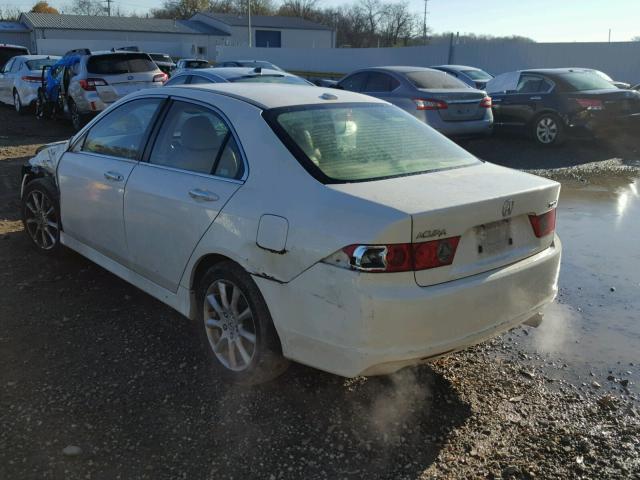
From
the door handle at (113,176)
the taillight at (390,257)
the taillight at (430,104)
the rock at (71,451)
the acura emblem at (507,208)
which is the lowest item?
the rock at (71,451)

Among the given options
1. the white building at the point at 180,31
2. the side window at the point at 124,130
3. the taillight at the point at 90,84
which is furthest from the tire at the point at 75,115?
the white building at the point at 180,31

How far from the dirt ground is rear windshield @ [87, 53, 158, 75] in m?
10.4

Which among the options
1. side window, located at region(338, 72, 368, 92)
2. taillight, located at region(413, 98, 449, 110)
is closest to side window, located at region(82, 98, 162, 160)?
taillight, located at region(413, 98, 449, 110)

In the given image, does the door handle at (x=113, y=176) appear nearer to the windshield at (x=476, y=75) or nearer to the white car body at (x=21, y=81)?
the white car body at (x=21, y=81)

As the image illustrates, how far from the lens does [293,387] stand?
139 inches

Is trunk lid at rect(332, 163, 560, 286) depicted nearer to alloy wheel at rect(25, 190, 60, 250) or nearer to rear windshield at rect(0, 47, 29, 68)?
alloy wheel at rect(25, 190, 60, 250)

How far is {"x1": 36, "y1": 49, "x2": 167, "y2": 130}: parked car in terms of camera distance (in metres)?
13.3

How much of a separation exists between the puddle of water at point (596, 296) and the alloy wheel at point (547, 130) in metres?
4.18

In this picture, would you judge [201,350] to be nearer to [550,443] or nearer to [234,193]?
[234,193]

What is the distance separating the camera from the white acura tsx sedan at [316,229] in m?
2.81

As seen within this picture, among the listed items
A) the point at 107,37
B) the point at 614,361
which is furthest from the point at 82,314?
the point at 107,37

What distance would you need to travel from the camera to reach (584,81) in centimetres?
1239

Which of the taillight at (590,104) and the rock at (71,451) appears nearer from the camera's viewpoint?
the rock at (71,451)

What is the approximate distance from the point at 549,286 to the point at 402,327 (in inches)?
46.8
